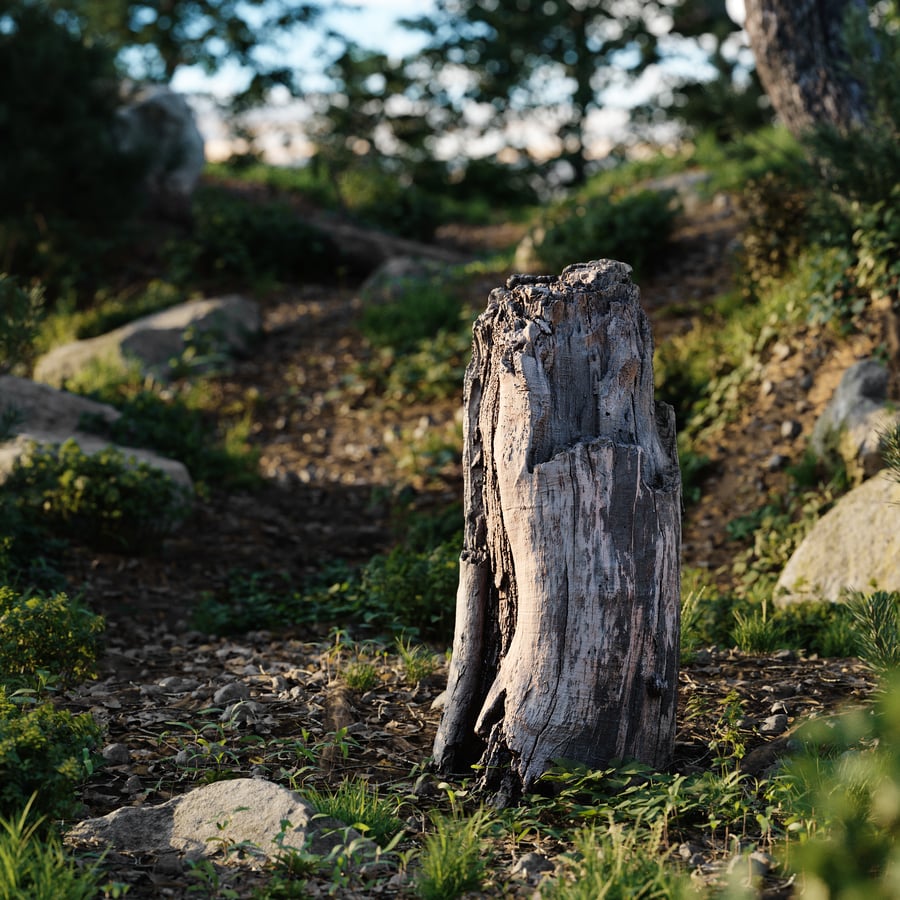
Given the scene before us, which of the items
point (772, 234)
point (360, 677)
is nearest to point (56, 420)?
point (360, 677)

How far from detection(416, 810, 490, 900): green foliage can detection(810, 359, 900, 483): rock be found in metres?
4.13

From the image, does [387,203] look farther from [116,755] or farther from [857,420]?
[116,755]

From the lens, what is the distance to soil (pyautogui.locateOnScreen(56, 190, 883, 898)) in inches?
143

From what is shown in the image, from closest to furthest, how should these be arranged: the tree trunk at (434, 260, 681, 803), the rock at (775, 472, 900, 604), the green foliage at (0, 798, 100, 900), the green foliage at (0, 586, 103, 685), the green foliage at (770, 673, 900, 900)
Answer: the green foliage at (770, 673, 900, 900) → the green foliage at (0, 798, 100, 900) → the tree trunk at (434, 260, 681, 803) → the green foliage at (0, 586, 103, 685) → the rock at (775, 472, 900, 604)

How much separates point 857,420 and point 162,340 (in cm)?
704

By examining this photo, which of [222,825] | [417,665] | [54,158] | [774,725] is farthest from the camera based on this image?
[54,158]

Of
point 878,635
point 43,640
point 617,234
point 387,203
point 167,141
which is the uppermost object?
point 167,141

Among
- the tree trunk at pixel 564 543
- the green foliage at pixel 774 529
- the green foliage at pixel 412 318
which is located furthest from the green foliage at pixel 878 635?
the green foliage at pixel 412 318

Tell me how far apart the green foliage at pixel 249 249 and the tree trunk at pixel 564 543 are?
10076 millimetres

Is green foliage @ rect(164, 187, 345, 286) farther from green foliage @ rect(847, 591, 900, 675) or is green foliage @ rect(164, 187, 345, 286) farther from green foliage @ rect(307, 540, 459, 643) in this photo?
green foliage @ rect(847, 591, 900, 675)

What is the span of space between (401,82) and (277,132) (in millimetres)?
2970

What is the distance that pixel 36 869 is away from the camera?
8.68 ft

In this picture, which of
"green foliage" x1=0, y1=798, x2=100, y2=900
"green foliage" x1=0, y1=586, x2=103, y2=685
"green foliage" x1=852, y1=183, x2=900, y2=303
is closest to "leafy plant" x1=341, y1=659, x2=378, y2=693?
"green foliage" x1=0, y1=586, x2=103, y2=685

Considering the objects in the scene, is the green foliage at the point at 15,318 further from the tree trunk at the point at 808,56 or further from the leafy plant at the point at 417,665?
the tree trunk at the point at 808,56
